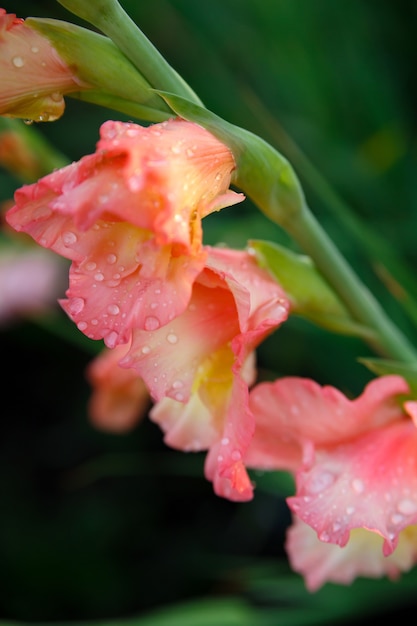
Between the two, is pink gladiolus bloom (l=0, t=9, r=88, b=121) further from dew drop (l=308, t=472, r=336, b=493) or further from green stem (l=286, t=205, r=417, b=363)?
dew drop (l=308, t=472, r=336, b=493)

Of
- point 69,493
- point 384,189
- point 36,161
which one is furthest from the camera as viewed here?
point 69,493

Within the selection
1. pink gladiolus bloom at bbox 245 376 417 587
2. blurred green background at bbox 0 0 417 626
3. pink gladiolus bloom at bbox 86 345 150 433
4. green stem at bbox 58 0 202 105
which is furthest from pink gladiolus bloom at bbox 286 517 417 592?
blurred green background at bbox 0 0 417 626

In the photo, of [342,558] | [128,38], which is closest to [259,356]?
[342,558]

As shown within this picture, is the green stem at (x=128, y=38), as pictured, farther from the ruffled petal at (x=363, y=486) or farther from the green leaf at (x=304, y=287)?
the ruffled petal at (x=363, y=486)

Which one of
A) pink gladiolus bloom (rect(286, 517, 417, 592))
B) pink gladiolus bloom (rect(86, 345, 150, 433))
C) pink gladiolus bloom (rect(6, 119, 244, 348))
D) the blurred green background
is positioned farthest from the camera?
the blurred green background

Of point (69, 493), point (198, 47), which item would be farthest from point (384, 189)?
point (69, 493)

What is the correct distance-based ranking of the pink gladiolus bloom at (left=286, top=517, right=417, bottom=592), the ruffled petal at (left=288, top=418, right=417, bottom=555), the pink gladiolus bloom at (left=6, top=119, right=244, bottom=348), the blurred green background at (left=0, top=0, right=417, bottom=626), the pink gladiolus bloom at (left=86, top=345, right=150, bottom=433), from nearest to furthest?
the pink gladiolus bloom at (left=6, top=119, right=244, bottom=348)
the ruffled petal at (left=288, top=418, right=417, bottom=555)
the pink gladiolus bloom at (left=286, top=517, right=417, bottom=592)
the pink gladiolus bloom at (left=86, top=345, right=150, bottom=433)
the blurred green background at (left=0, top=0, right=417, bottom=626)

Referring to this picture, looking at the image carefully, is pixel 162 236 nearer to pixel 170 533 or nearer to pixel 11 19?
pixel 11 19
